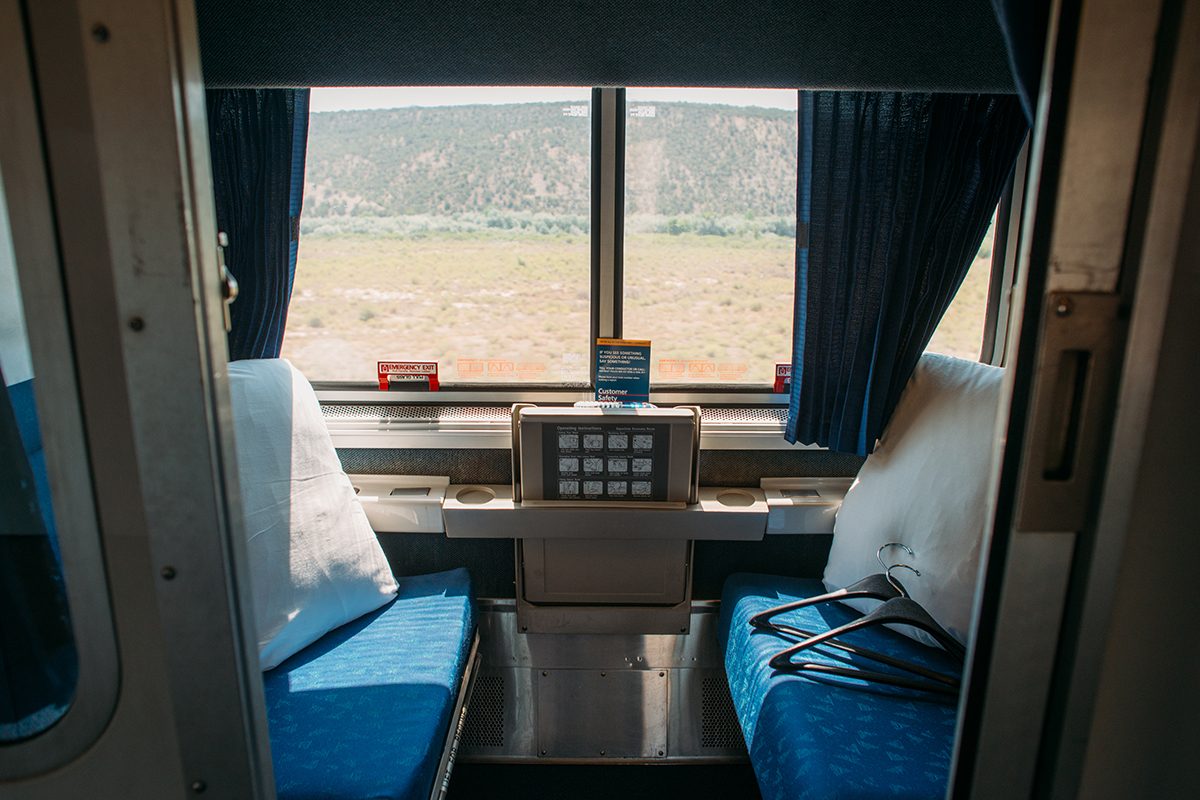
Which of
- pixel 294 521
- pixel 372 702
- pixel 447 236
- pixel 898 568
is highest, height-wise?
pixel 447 236

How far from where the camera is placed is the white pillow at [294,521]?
1833mm

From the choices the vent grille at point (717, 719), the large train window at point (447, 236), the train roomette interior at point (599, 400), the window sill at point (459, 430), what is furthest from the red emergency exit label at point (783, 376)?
the vent grille at point (717, 719)

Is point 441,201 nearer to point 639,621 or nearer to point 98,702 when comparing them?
point 639,621

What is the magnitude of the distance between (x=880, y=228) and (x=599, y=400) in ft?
3.41

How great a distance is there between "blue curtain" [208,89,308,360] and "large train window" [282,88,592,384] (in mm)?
Answer: 195

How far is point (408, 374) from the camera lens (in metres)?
2.62

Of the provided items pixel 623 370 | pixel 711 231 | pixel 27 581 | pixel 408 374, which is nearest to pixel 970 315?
pixel 711 231

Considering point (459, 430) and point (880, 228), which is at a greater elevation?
point (880, 228)

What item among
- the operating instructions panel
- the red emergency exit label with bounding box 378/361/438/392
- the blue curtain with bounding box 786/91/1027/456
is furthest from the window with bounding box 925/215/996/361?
the red emergency exit label with bounding box 378/361/438/392

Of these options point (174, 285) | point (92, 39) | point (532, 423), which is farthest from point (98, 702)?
point (532, 423)

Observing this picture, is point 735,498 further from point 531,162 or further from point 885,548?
point 531,162

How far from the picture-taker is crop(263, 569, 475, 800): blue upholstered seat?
146cm

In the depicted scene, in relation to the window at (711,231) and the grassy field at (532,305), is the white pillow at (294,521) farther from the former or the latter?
the window at (711,231)

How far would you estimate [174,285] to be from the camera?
0.75 meters
